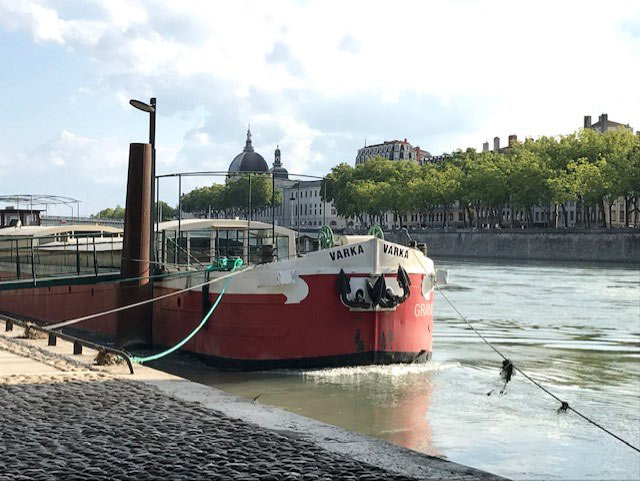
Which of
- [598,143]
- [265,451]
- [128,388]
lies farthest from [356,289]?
[598,143]

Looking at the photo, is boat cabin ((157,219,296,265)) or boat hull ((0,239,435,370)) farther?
boat cabin ((157,219,296,265))

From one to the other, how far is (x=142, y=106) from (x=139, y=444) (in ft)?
43.2

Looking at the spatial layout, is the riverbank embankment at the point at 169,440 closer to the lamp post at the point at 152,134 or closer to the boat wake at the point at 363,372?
the boat wake at the point at 363,372

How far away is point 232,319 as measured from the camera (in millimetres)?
17062

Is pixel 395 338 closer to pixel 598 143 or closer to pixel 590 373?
pixel 590 373

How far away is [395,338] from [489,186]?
87452 millimetres

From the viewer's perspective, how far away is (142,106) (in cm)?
2022

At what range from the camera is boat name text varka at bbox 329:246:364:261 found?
16672 millimetres

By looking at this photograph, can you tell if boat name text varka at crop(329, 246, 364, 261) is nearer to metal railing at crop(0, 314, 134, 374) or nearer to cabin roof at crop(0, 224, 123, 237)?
metal railing at crop(0, 314, 134, 374)

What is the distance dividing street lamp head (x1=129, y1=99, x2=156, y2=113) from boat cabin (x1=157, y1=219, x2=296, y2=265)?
98.7 inches

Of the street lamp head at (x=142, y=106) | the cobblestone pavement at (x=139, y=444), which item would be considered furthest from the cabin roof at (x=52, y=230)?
the cobblestone pavement at (x=139, y=444)

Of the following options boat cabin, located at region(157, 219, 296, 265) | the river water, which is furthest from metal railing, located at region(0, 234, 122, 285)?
the river water

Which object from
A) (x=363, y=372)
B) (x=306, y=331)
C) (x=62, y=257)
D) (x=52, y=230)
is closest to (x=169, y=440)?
(x=306, y=331)

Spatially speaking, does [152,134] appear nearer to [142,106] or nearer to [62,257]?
[142,106]
